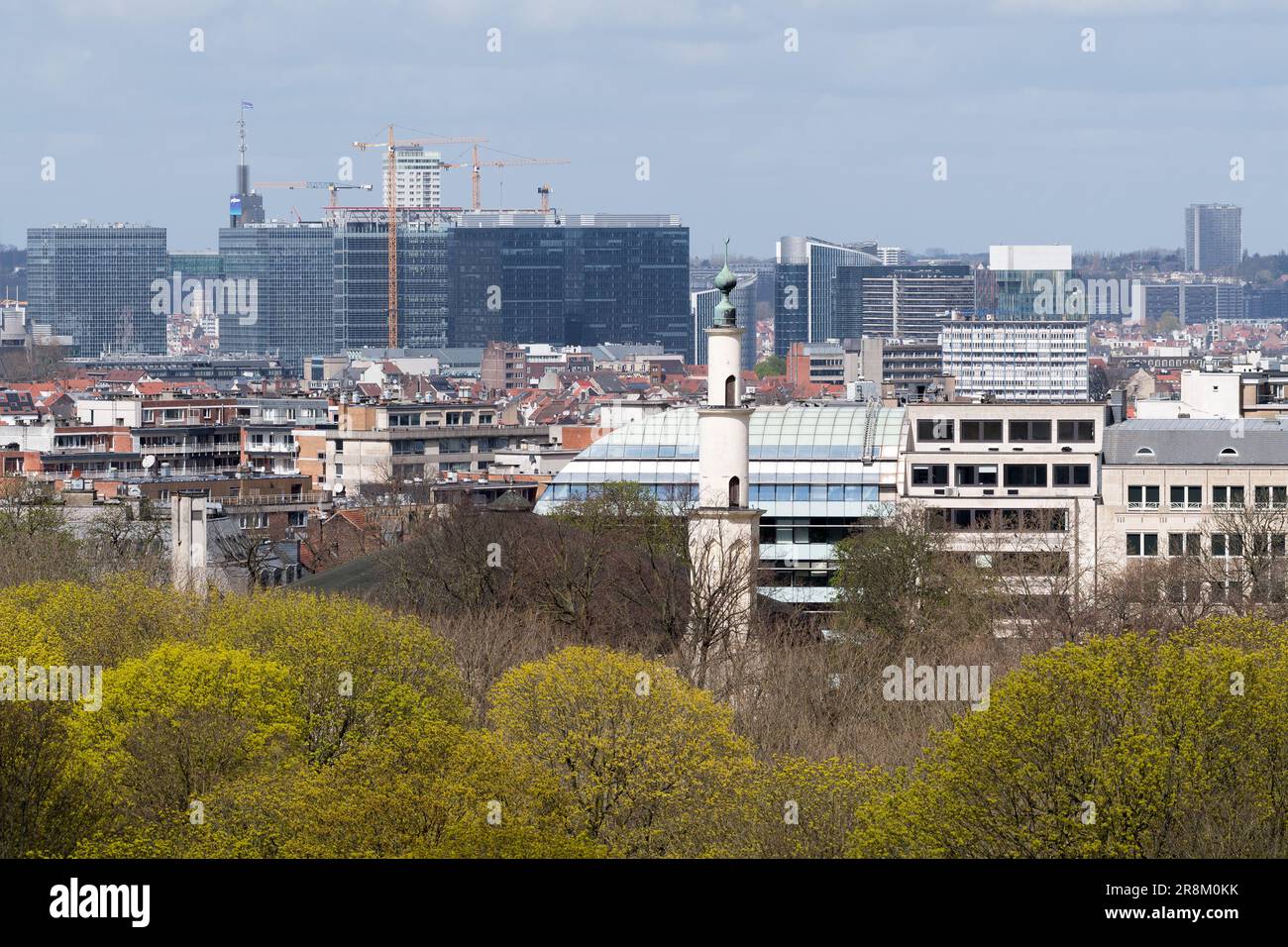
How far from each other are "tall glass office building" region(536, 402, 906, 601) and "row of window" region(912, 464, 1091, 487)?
2.67ft

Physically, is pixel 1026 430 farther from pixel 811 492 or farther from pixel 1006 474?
pixel 811 492

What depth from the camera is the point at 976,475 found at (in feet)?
230

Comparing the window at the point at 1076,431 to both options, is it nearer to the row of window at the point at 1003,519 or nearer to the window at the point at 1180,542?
the row of window at the point at 1003,519

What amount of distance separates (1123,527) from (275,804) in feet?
130

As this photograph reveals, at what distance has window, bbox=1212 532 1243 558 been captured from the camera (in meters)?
64.8

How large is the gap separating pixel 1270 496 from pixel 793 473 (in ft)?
37.9

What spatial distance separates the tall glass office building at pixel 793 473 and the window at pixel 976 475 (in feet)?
5.30

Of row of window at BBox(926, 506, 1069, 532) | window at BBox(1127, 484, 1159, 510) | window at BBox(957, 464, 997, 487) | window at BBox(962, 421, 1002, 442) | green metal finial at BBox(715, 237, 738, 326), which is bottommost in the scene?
row of window at BBox(926, 506, 1069, 532)

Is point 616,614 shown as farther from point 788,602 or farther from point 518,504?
point 518,504

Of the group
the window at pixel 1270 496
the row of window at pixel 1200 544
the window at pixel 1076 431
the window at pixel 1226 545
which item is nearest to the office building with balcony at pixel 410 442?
the window at pixel 1076 431

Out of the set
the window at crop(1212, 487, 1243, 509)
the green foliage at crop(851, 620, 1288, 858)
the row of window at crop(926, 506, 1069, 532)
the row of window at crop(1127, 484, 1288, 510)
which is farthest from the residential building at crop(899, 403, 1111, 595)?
the green foliage at crop(851, 620, 1288, 858)

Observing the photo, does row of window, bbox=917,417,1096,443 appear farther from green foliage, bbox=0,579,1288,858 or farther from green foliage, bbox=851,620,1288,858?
green foliage, bbox=851,620,1288,858

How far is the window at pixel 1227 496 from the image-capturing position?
68625 mm

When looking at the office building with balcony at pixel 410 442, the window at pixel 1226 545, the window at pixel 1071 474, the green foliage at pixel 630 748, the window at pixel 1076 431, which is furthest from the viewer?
the office building with balcony at pixel 410 442
